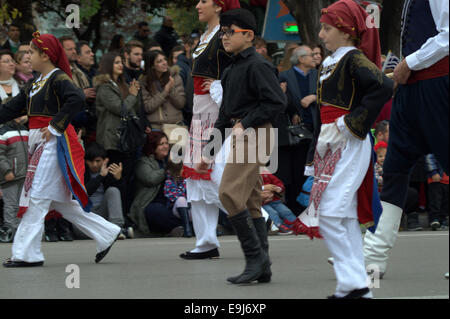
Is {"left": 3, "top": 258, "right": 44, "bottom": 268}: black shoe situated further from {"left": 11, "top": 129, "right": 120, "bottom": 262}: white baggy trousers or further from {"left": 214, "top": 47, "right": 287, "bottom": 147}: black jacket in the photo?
{"left": 214, "top": 47, "right": 287, "bottom": 147}: black jacket

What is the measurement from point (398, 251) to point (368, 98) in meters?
3.82

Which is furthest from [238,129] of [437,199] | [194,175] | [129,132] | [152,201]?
[437,199]

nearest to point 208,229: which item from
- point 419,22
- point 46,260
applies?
point 46,260

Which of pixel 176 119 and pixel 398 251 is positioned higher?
pixel 176 119

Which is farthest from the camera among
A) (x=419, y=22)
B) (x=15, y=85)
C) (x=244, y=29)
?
(x=15, y=85)

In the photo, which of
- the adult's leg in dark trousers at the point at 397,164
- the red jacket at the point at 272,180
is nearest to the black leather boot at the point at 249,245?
the adult's leg in dark trousers at the point at 397,164

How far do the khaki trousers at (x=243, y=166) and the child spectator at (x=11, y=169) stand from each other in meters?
4.67

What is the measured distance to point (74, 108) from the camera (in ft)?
27.5

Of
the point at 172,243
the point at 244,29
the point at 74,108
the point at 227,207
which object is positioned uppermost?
the point at 244,29

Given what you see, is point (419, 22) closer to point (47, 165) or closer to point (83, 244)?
point (47, 165)

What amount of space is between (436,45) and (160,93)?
6.62 metres

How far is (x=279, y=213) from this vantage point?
40.1ft

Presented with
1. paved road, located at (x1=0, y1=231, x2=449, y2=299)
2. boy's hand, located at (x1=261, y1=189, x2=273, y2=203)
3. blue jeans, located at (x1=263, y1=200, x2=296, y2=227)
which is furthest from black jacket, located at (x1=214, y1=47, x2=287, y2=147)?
blue jeans, located at (x1=263, y1=200, x2=296, y2=227)

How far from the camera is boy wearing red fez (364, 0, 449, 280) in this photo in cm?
610
